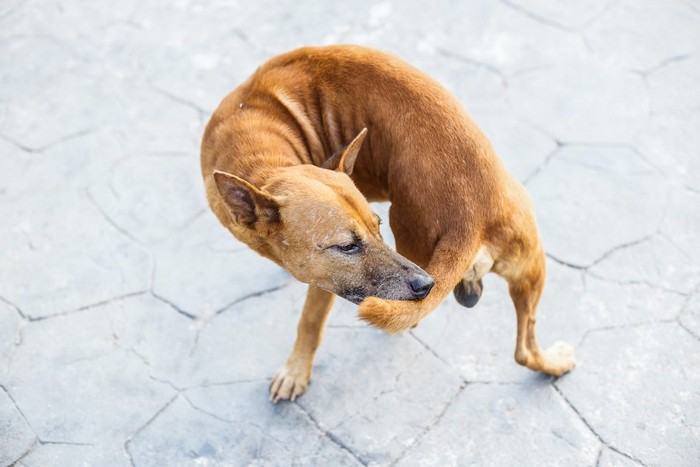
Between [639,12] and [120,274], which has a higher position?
[639,12]

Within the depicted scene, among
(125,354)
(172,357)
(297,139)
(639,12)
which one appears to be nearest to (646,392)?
(297,139)

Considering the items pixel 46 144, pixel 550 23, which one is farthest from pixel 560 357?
pixel 46 144

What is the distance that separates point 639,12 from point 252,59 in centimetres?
313

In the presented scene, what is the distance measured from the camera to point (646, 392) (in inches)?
156

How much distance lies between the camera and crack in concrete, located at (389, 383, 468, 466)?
3.77 m

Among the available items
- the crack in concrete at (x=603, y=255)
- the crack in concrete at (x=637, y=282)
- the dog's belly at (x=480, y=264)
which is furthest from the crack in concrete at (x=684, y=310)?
the dog's belly at (x=480, y=264)

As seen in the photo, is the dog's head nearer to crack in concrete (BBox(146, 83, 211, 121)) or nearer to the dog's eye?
the dog's eye

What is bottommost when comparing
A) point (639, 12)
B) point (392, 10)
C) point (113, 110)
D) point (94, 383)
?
point (94, 383)

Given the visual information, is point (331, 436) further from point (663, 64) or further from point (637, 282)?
point (663, 64)

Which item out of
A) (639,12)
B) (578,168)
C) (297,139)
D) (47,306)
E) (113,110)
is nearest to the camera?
(297,139)

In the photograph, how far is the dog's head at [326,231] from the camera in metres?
3.08

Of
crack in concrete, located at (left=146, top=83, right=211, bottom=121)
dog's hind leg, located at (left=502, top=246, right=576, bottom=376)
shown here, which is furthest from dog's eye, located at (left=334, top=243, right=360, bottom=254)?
crack in concrete, located at (left=146, top=83, right=211, bottom=121)

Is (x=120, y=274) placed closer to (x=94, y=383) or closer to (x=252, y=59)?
(x=94, y=383)

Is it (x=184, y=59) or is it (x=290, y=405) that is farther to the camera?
(x=184, y=59)
